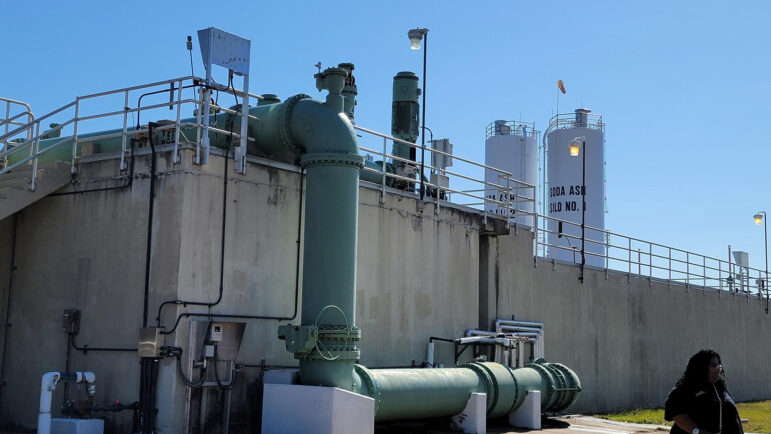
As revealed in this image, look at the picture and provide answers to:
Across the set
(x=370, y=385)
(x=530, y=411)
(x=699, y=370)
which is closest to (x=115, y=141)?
(x=370, y=385)

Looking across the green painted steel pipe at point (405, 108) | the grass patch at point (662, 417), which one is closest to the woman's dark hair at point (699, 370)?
the grass patch at point (662, 417)

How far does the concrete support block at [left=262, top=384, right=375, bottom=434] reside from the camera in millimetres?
13531

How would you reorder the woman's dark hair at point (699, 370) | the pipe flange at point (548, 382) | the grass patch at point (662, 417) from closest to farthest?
the woman's dark hair at point (699, 370), the pipe flange at point (548, 382), the grass patch at point (662, 417)

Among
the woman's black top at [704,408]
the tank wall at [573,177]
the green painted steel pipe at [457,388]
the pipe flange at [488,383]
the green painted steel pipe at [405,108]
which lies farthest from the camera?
the tank wall at [573,177]

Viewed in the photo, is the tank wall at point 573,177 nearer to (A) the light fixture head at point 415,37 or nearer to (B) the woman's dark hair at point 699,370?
(A) the light fixture head at point 415,37

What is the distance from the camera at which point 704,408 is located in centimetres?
884

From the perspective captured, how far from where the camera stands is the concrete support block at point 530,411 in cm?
1797

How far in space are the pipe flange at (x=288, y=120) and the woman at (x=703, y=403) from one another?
7982 millimetres

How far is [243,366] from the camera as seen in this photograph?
14.6 m

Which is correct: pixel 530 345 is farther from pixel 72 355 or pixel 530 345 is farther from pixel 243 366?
pixel 72 355

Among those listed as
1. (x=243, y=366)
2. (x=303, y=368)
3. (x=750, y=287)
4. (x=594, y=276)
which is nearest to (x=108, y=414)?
(x=243, y=366)

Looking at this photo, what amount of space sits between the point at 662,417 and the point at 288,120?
42.2 ft

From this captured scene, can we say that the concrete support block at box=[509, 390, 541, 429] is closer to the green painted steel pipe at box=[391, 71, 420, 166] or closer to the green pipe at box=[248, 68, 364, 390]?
the green pipe at box=[248, 68, 364, 390]

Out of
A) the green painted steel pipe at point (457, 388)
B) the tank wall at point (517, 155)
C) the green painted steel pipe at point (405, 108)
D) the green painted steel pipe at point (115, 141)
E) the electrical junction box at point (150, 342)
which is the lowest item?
the green painted steel pipe at point (457, 388)
